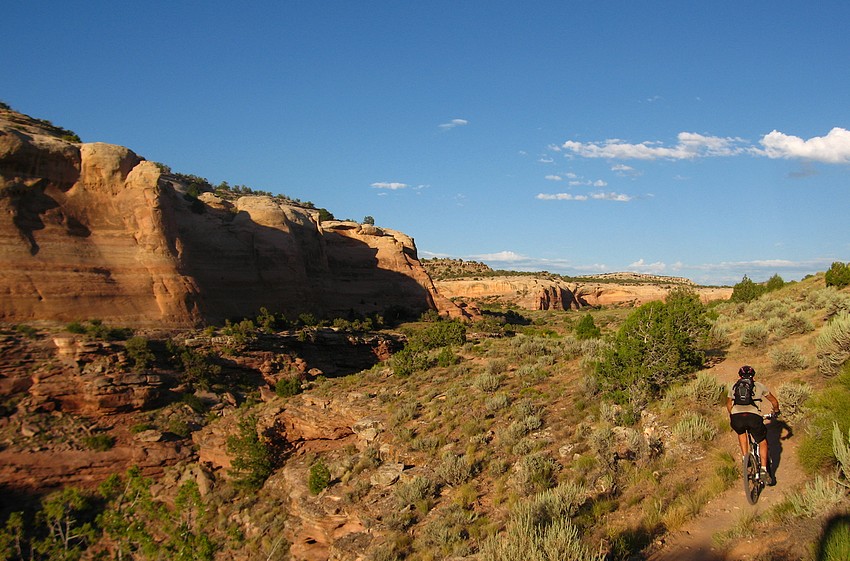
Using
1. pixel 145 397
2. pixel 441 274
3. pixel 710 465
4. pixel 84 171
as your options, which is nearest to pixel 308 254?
pixel 84 171

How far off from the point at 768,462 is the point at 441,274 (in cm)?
7044

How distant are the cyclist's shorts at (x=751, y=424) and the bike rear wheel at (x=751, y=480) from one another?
0.92 ft

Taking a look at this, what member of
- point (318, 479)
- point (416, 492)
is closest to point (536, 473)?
point (416, 492)

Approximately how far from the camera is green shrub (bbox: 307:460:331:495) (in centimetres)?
1330

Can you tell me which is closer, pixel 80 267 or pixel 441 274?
pixel 80 267

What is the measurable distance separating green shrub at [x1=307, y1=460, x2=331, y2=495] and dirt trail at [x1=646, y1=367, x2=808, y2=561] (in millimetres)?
9027

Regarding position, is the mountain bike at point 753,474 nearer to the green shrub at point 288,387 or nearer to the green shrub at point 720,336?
the green shrub at point 720,336

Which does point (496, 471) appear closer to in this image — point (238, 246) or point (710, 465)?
point (710, 465)

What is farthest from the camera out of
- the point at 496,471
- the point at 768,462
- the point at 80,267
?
the point at 80,267

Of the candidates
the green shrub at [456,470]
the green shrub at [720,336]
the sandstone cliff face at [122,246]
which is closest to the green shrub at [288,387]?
the sandstone cliff face at [122,246]

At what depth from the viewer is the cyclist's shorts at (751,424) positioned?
22.2 feet

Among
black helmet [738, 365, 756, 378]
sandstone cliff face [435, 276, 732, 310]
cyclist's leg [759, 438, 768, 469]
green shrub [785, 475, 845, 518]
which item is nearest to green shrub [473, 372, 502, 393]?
black helmet [738, 365, 756, 378]

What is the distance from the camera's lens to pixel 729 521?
6.44m

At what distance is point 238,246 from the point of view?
33.4 meters
